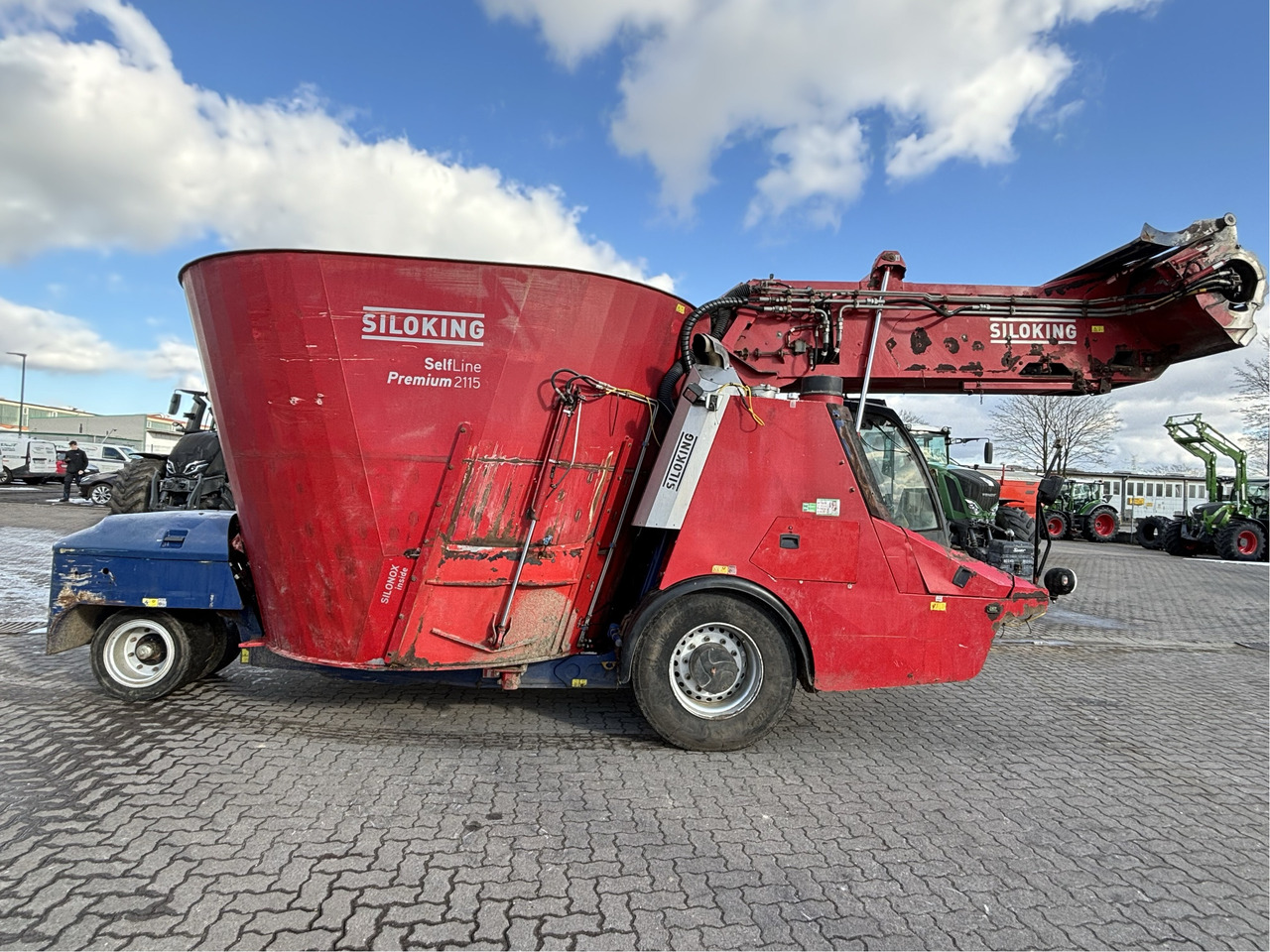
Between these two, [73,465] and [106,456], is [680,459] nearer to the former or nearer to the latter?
[73,465]

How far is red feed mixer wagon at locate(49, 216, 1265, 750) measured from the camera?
3809 millimetres

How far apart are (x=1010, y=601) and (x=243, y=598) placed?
4.97 metres

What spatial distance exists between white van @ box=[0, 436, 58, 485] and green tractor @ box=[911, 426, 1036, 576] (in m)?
34.5

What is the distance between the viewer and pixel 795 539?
4141 mm

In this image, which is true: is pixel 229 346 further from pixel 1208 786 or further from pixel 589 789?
pixel 1208 786

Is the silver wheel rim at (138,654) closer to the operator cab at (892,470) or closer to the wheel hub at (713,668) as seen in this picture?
the wheel hub at (713,668)

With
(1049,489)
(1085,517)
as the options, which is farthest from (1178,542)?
(1049,489)

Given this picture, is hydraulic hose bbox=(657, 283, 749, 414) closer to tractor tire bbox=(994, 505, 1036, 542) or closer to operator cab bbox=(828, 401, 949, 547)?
operator cab bbox=(828, 401, 949, 547)

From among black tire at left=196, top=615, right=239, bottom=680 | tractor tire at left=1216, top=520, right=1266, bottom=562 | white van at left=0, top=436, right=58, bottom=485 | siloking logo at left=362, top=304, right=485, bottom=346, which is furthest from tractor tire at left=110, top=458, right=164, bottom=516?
tractor tire at left=1216, top=520, right=1266, bottom=562

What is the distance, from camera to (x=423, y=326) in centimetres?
378

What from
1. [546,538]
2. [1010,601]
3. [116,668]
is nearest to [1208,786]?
[1010,601]

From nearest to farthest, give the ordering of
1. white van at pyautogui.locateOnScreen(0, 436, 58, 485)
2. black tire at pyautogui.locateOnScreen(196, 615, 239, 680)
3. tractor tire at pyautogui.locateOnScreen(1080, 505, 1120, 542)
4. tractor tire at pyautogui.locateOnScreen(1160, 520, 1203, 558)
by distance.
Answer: black tire at pyautogui.locateOnScreen(196, 615, 239, 680) < tractor tire at pyautogui.locateOnScreen(1160, 520, 1203, 558) < tractor tire at pyautogui.locateOnScreen(1080, 505, 1120, 542) < white van at pyautogui.locateOnScreen(0, 436, 58, 485)

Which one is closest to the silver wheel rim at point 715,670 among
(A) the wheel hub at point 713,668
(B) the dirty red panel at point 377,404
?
(A) the wheel hub at point 713,668

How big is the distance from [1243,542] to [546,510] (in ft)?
79.1
